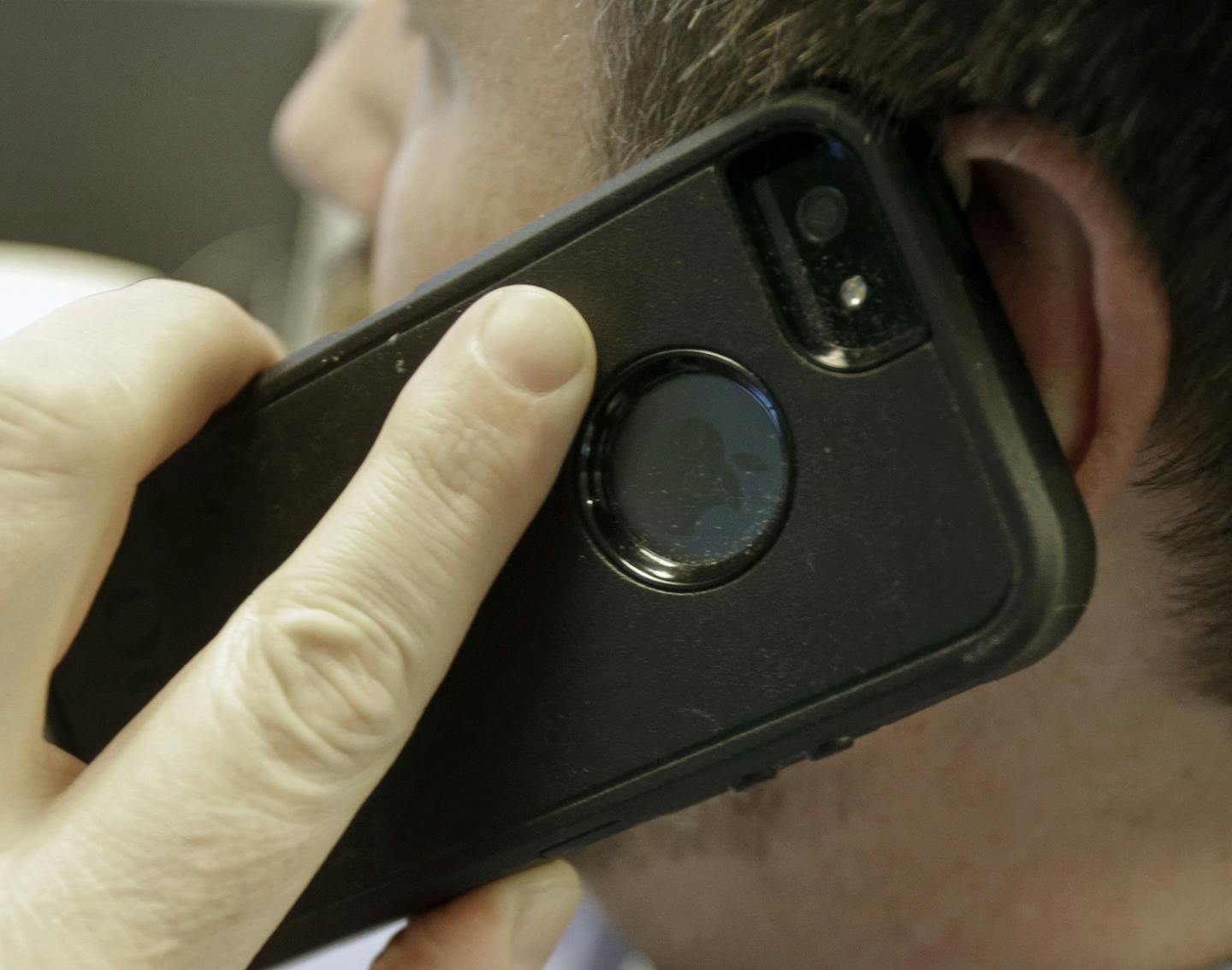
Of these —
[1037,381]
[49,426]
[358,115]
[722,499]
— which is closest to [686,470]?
[722,499]

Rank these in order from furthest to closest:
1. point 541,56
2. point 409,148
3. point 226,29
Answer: point 226,29 < point 409,148 < point 541,56

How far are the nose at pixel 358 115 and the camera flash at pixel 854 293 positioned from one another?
472mm

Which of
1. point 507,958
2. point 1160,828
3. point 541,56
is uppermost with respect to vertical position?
point 541,56

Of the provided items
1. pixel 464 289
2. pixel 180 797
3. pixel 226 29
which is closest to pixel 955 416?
pixel 464 289

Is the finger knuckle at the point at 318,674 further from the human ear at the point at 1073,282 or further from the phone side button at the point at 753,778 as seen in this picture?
the human ear at the point at 1073,282

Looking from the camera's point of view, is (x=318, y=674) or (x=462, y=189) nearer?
(x=318, y=674)

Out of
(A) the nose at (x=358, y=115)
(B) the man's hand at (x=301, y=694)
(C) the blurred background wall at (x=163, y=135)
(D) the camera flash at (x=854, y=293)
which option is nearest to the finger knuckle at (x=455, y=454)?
(B) the man's hand at (x=301, y=694)

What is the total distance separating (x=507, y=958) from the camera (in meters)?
0.49

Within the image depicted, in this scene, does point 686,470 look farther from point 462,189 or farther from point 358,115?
point 358,115

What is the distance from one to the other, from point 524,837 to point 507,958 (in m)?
0.08

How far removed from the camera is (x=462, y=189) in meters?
0.55

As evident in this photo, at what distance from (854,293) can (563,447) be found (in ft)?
0.38

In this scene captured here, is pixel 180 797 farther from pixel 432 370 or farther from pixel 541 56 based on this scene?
pixel 541 56

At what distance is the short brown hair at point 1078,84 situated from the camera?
0.34 metres
